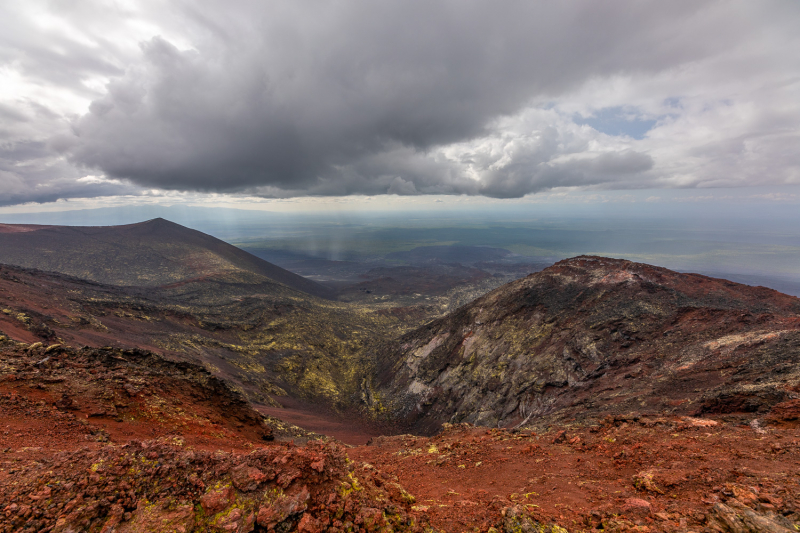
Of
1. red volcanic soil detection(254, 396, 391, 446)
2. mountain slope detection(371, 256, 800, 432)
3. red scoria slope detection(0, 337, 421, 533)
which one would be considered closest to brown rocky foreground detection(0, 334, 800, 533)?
red scoria slope detection(0, 337, 421, 533)

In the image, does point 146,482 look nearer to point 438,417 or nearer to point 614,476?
point 614,476

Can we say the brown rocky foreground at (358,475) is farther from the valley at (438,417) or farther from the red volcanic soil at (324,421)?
the red volcanic soil at (324,421)

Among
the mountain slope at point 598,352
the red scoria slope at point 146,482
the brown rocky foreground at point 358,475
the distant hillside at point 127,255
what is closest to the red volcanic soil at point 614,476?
the brown rocky foreground at point 358,475

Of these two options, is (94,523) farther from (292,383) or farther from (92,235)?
(92,235)

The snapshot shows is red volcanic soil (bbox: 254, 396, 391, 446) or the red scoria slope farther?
red volcanic soil (bbox: 254, 396, 391, 446)

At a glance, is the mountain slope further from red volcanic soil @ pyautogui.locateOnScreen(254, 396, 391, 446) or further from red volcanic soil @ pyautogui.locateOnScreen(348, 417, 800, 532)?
Answer: red volcanic soil @ pyautogui.locateOnScreen(348, 417, 800, 532)

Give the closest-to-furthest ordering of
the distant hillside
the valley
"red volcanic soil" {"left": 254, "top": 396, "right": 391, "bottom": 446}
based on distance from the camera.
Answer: the valley, "red volcanic soil" {"left": 254, "top": 396, "right": 391, "bottom": 446}, the distant hillside
